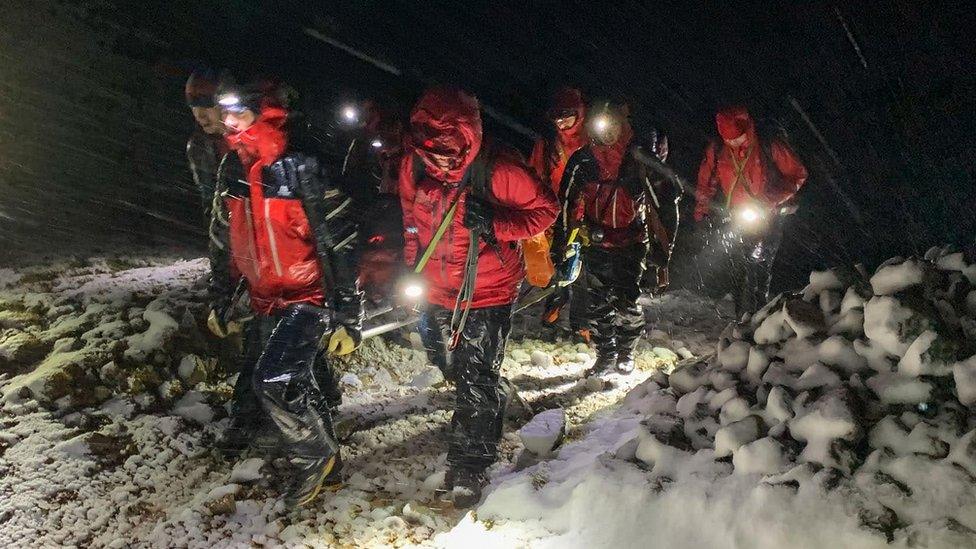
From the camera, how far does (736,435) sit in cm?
285

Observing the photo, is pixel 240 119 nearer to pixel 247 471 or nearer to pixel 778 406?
pixel 247 471

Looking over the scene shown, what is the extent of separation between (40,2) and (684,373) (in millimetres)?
18507

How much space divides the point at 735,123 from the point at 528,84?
14048 millimetres

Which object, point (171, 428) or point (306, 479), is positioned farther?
point (171, 428)

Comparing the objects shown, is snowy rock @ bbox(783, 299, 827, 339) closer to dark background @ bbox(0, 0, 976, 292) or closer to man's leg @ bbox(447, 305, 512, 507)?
man's leg @ bbox(447, 305, 512, 507)

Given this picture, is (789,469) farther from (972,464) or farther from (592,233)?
(592,233)

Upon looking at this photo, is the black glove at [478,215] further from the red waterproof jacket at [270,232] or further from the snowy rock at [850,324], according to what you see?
the snowy rock at [850,324]

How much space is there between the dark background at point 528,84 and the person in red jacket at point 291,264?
213 centimetres

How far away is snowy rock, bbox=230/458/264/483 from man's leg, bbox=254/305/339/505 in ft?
1.42

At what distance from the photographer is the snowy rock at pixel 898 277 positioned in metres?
3.03

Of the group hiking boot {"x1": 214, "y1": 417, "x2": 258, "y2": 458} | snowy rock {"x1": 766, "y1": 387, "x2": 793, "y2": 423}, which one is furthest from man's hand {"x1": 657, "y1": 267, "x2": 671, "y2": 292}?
hiking boot {"x1": 214, "y1": 417, "x2": 258, "y2": 458}

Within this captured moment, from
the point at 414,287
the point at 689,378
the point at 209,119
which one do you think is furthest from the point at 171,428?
the point at 689,378

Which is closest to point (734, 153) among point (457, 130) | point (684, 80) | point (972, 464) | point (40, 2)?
point (457, 130)

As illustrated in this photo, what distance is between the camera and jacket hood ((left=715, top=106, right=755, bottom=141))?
5602 mm
